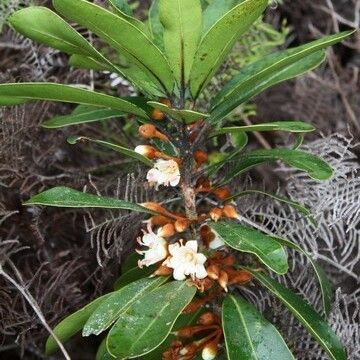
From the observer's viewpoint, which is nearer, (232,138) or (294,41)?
(232,138)

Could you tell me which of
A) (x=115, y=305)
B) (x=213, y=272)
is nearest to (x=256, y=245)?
(x=213, y=272)

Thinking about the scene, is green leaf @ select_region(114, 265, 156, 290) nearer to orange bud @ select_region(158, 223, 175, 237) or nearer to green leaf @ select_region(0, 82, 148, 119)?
orange bud @ select_region(158, 223, 175, 237)

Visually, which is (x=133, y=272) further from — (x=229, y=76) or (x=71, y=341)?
(x=229, y=76)

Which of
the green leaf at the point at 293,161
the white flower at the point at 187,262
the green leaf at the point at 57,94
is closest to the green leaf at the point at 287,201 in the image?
the green leaf at the point at 293,161

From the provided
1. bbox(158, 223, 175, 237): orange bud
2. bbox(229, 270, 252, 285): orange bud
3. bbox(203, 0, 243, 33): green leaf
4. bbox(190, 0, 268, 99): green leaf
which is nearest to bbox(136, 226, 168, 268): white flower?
bbox(158, 223, 175, 237): orange bud

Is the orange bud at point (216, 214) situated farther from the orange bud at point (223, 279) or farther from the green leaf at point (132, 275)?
the green leaf at point (132, 275)

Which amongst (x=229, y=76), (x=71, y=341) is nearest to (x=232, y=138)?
(x=229, y=76)

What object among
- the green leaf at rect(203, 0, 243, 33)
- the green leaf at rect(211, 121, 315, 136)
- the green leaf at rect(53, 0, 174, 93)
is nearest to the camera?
the green leaf at rect(53, 0, 174, 93)
